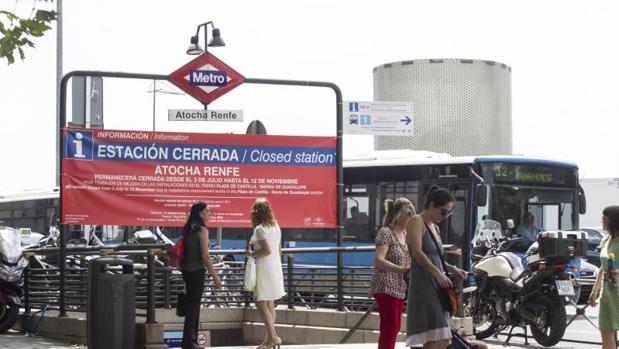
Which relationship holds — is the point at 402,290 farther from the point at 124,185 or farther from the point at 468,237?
the point at 468,237

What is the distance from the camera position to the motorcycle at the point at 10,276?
1517 centimetres

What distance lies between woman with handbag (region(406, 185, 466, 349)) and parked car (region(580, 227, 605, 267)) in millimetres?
23314

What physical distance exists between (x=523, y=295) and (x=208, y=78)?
515cm

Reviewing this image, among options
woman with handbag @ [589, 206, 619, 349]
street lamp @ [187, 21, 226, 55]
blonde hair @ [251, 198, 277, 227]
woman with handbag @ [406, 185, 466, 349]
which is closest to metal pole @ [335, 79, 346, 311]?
street lamp @ [187, 21, 226, 55]

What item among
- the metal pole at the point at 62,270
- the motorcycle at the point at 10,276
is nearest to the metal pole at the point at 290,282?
the metal pole at the point at 62,270

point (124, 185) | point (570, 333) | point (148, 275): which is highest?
point (124, 185)

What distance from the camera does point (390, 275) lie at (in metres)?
10.1

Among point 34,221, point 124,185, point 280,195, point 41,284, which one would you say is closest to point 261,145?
point 280,195

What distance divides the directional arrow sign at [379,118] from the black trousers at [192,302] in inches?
435

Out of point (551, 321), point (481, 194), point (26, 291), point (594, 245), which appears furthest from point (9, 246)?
point (594, 245)

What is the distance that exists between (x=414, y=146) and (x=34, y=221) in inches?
621

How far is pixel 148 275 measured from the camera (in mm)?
12359

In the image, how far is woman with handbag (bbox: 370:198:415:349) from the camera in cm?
1009

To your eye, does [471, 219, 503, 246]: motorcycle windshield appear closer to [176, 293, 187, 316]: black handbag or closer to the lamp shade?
the lamp shade
